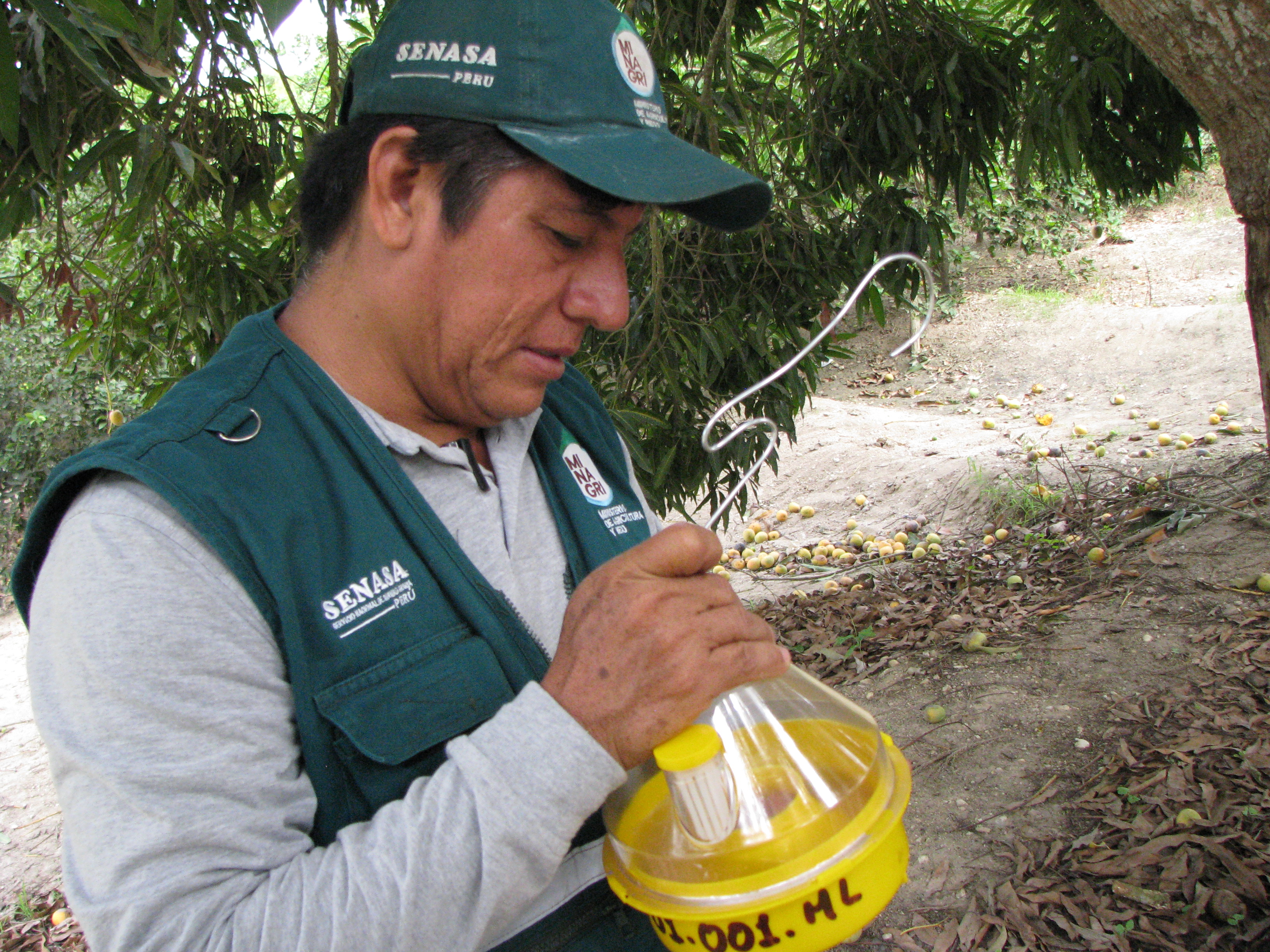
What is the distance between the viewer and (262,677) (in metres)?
0.91

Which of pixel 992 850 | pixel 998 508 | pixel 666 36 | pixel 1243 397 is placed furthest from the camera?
pixel 1243 397

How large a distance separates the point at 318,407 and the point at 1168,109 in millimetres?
3725

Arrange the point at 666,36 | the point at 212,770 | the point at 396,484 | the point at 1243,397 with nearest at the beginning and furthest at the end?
the point at 212,770, the point at 396,484, the point at 666,36, the point at 1243,397

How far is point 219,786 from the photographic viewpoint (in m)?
0.84

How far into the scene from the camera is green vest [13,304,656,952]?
930mm

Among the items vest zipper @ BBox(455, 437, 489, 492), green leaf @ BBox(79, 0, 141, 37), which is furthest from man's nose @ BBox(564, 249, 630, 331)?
green leaf @ BBox(79, 0, 141, 37)

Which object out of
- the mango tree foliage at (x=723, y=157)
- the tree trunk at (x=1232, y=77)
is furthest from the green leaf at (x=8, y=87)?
the tree trunk at (x=1232, y=77)

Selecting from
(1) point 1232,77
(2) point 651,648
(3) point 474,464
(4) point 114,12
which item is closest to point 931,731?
(1) point 1232,77

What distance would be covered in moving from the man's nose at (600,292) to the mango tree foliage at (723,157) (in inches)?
59.2

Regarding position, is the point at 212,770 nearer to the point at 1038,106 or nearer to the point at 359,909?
the point at 359,909

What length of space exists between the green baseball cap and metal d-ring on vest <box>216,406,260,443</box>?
416 millimetres

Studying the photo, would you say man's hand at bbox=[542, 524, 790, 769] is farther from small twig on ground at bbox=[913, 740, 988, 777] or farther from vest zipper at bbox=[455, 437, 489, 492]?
small twig on ground at bbox=[913, 740, 988, 777]

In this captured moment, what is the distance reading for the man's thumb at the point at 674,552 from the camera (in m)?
0.93

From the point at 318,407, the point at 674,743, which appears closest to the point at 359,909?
the point at 674,743
